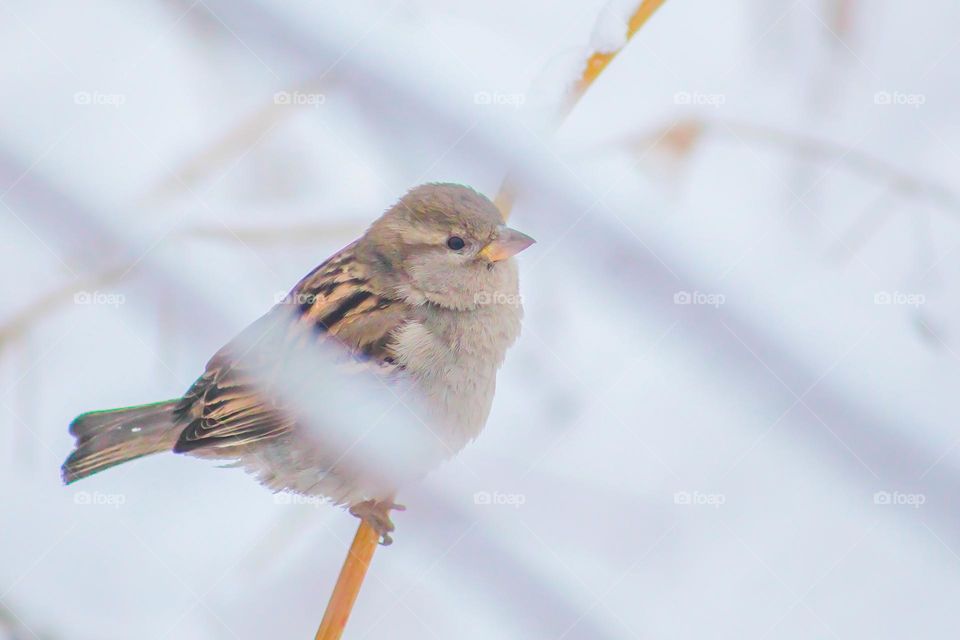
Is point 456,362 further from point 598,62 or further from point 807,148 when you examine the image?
point 807,148

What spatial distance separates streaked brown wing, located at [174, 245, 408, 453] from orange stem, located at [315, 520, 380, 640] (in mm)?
405

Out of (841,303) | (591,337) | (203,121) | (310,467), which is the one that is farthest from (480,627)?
(203,121)

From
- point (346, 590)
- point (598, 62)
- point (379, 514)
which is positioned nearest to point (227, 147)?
point (379, 514)

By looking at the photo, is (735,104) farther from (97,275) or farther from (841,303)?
(97,275)

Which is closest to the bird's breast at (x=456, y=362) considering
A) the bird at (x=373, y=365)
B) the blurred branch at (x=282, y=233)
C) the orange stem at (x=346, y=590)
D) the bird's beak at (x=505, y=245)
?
the bird at (x=373, y=365)

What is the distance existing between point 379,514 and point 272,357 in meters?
0.49

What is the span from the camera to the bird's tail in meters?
2.49

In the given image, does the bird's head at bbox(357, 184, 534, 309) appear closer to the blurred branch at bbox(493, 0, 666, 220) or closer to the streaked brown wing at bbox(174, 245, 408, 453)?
the streaked brown wing at bbox(174, 245, 408, 453)

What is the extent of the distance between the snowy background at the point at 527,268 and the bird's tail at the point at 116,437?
15 centimetres

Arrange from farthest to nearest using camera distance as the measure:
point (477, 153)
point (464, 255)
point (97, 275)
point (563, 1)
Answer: point (563, 1) → point (464, 255) → point (97, 275) → point (477, 153)

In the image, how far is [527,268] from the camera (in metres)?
3.07

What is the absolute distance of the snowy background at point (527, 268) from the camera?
2330 millimetres

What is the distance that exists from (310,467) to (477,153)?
1.17m

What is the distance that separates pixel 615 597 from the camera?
2695 millimetres
